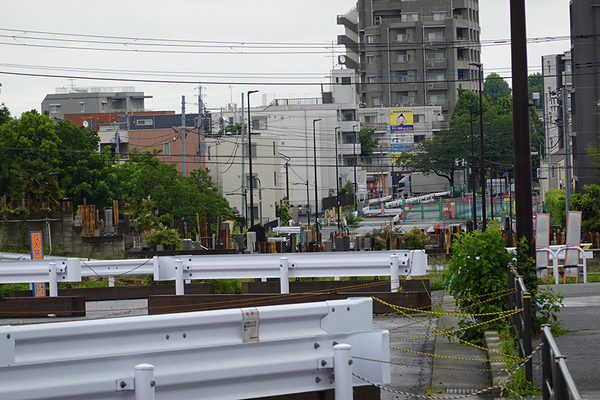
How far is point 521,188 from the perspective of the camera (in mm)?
9562

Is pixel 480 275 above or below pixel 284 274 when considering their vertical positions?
above

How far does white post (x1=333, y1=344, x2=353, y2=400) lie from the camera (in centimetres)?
509

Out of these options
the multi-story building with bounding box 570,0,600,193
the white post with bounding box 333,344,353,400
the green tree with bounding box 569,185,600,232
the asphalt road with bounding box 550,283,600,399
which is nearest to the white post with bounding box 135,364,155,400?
the white post with bounding box 333,344,353,400

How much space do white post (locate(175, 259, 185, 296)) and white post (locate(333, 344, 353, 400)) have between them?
7.88 metres

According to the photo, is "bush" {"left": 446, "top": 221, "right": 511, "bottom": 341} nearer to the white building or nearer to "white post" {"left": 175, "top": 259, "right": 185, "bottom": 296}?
"white post" {"left": 175, "top": 259, "right": 185, "bottom": 296}

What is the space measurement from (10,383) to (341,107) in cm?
9386

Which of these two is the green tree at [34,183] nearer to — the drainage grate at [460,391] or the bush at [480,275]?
the bush at [480,275]

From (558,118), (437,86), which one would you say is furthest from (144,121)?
(437,86)

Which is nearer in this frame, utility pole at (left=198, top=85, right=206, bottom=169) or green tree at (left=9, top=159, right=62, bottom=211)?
green tree at (left=9, top=159, right=62, bottom=211)

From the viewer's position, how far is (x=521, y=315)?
7.23 meters

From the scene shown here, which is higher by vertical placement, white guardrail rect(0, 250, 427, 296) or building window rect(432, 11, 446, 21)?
building window rect(432, 11, 446, 21)

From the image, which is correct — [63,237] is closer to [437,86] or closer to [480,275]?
[480,275]

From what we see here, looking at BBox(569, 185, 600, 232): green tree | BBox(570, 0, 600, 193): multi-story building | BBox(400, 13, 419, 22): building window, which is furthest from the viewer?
BBox(400, 13, 419, 22): building window

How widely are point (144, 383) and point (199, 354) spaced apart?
1.81 ft
